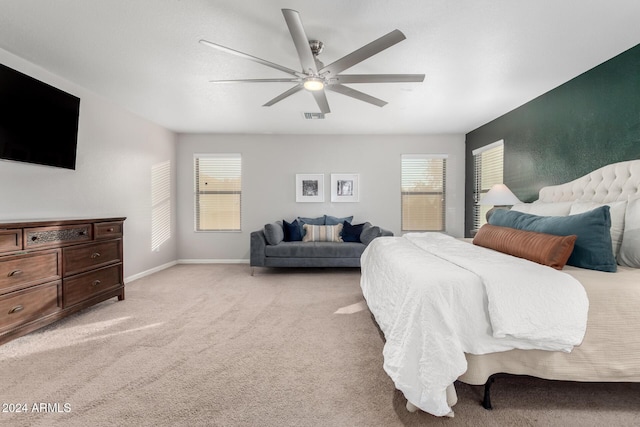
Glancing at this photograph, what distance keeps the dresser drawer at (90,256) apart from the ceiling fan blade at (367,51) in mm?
2837

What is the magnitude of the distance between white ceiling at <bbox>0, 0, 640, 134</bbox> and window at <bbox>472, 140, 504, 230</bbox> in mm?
1003

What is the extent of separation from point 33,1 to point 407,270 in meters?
3.07

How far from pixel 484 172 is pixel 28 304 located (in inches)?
239

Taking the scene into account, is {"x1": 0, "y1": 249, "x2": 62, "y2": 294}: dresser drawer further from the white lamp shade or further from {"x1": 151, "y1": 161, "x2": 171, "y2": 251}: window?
the white lamp shade

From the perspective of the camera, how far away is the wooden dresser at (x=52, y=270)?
7.42 feet

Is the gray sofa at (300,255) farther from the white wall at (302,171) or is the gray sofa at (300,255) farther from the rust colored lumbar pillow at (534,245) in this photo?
the rust colored lumbar pillow at (534,245)

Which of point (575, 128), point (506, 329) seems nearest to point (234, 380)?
point (506, 329)

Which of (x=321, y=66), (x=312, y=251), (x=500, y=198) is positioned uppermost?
(x=321, y=66)

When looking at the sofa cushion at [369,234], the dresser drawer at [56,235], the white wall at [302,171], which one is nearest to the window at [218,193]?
the white wall at [302,171]

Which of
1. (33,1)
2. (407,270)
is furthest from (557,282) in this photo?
(33,1)

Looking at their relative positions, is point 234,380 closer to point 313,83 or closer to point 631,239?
point 313,83

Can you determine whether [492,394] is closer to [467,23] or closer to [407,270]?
[407,270]

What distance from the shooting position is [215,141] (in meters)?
5.63

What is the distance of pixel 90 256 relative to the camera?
3.00 meters
